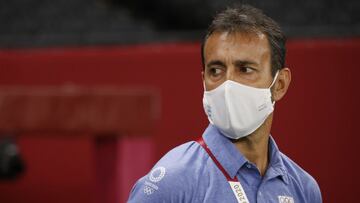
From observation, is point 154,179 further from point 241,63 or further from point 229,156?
point 241,63

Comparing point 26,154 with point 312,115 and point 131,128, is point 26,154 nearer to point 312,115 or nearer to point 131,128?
point 131,128

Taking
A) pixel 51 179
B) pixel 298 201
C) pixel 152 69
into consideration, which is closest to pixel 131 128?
pixel 152 69

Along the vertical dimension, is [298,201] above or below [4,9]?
below

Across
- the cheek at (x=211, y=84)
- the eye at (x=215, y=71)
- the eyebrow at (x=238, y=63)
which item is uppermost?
the eyebrow at (x=238, y=63)

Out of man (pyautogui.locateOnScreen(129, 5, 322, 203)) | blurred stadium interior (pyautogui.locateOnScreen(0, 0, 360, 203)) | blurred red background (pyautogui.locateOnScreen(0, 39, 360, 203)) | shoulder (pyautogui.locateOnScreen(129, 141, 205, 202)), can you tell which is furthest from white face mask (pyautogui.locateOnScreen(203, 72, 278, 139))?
blurred red background (pyautogui.locateOnScreen(0, 39, 360, 203))

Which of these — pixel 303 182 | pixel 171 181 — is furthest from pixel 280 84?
pixel 171 181

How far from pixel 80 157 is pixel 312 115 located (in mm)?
1520

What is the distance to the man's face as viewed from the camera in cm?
146

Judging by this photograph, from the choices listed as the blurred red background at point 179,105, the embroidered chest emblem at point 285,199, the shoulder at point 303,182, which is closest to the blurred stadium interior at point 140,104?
the blurred red background at point 179,105

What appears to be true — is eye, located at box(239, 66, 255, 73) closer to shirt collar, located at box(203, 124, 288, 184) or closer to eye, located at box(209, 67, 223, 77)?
eye, located at box(209, 67, 223, 77)

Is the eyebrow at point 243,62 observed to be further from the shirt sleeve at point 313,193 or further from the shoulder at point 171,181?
the shirt sleeve at point 313,193

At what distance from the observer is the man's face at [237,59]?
146 centimetres

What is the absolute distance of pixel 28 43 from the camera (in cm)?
505

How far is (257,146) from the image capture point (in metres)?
1.58
